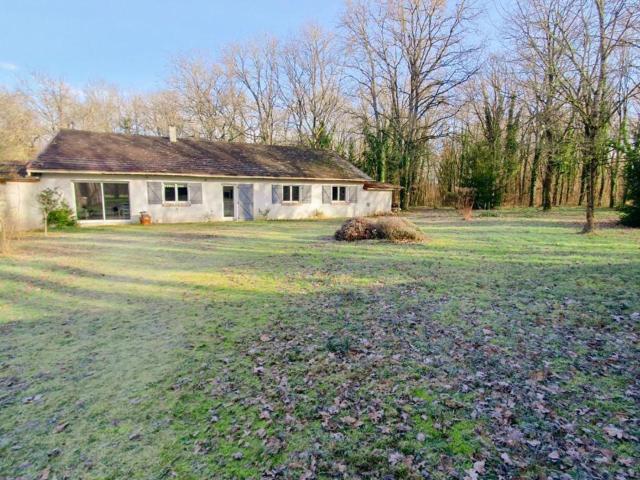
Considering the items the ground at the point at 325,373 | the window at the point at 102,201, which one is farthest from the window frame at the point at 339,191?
the ground at the point at 325,373

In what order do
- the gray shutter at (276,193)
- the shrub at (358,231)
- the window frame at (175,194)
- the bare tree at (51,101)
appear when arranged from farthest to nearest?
1. the bare tree at (51,101)
2. the gray shutter at (276,193)
3. the window frame at (175,194)
4. the shrub at (358,231)

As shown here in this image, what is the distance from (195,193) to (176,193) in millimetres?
918

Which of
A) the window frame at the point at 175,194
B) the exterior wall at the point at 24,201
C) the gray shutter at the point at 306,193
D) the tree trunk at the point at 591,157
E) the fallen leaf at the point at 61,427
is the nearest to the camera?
the fallen leaf at the point at 61,427

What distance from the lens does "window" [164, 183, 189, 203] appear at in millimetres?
17438

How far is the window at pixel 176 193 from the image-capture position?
1744cm

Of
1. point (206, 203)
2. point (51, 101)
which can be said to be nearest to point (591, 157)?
point (206, 203)

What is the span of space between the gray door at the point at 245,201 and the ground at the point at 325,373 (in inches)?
469

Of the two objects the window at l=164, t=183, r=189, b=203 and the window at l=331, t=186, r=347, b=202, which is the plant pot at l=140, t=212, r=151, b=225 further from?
the window at l=331, t=186, r=347, b=202

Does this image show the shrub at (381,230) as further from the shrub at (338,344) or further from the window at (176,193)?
the window at (176,193)

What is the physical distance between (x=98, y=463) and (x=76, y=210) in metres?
16.6

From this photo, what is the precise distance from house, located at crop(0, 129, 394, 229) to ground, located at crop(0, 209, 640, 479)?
9.71 m

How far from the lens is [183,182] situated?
1764cm

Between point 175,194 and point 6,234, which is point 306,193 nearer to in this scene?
point 175,194

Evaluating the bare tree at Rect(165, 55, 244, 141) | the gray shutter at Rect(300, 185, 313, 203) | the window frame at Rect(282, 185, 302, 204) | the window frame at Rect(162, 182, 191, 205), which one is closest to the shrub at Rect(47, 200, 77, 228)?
the window frame at Rect(162, 182, 191, 205)
